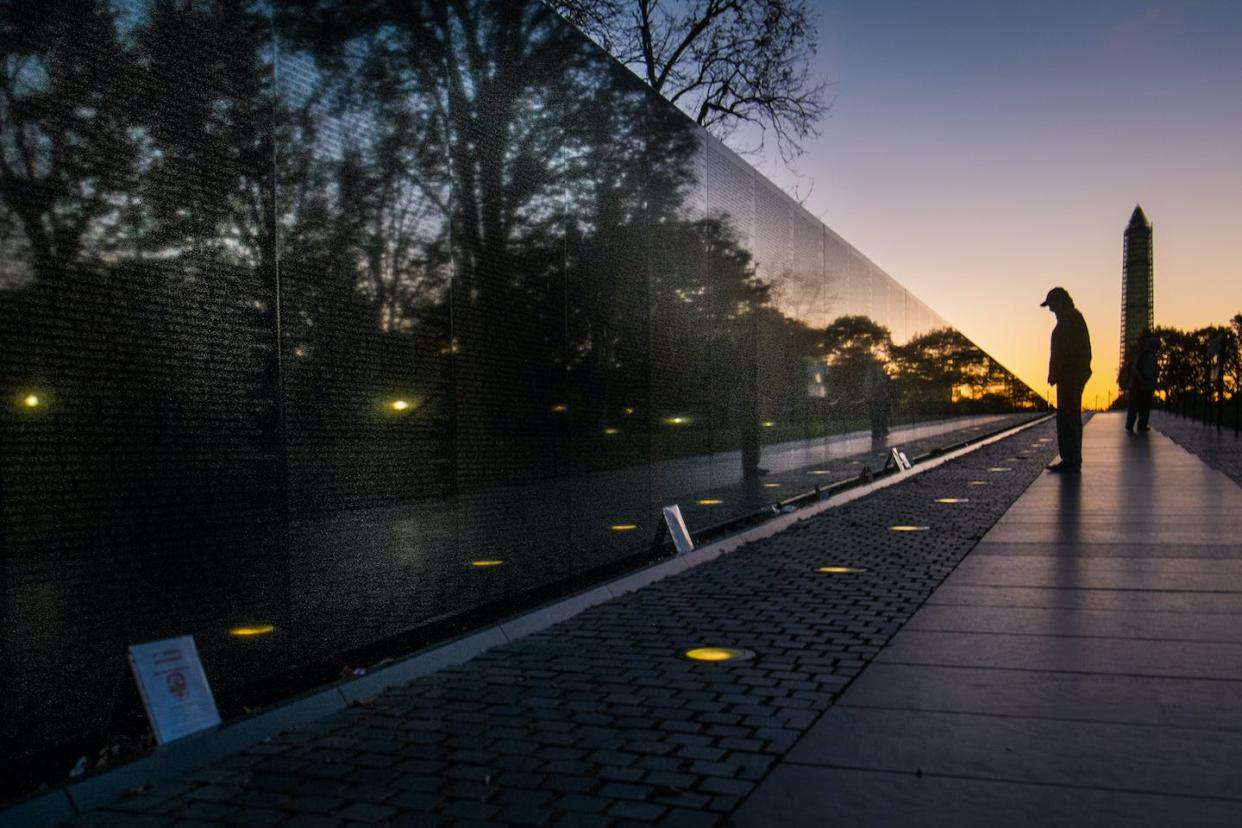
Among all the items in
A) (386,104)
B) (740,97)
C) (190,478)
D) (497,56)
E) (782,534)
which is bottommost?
(782,534)

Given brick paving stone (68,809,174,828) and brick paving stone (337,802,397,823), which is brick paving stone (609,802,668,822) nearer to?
brick paving stone (337,802,397,823)

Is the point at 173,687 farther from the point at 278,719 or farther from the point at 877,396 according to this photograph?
the point at 877,396

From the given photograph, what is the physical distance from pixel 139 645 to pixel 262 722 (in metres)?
0.46

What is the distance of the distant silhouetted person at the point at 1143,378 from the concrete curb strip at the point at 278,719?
19347mm

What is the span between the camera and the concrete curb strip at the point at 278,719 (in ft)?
9.28

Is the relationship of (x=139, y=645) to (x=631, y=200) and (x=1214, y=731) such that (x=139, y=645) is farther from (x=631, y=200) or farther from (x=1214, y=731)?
(x=631, y=200)

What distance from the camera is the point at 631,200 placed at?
24.6 feet

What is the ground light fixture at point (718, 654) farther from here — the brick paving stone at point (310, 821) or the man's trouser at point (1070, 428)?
the man's trouser at point (1070, 428)

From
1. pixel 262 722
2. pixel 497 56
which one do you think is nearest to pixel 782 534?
pixel 497 56

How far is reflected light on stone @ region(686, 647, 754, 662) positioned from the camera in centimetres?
430

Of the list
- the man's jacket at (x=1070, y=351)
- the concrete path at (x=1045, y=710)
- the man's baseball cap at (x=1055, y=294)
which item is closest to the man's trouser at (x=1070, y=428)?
the man's jacket at (x=1070, y=351)

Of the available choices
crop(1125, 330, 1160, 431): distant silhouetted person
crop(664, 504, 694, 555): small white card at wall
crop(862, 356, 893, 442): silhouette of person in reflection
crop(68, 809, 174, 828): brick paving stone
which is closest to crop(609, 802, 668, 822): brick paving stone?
crop(68, 809, 174, 828): brick paving stone

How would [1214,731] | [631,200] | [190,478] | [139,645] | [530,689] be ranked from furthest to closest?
[631,200] < [530,689] < [190,478] < [139,645] < [1214,731]

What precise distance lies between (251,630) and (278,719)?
1.64 feet
